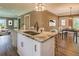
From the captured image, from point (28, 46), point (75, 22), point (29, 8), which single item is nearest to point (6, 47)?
point (28, 46)

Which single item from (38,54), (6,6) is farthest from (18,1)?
(38,54)

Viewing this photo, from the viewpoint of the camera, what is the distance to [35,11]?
86.8 inches

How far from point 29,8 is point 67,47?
2.95 ft

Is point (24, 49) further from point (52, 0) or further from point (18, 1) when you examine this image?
point (52, 0)

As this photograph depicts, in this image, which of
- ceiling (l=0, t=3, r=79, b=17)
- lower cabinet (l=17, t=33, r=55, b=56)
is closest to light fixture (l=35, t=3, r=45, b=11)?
ceiling (l=0, t=3, r=79, b=17)

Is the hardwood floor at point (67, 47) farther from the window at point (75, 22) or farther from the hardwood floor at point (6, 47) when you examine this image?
the hardwood floor at point (6, 47)

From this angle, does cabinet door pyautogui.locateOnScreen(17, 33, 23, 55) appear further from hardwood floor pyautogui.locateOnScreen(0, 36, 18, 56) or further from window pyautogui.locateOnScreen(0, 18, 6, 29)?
window pyautogui.locateOnScreen(0, 18, 6, 29)

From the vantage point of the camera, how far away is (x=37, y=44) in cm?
217

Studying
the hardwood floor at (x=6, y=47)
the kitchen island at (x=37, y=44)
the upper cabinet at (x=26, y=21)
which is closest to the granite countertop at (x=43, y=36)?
the kitchen island at (x=37, y=44)

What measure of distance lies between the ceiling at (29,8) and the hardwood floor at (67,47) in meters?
0.42

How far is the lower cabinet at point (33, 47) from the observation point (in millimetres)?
2160

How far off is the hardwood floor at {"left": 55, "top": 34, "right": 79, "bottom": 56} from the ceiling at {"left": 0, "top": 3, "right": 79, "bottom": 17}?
16.5 inches

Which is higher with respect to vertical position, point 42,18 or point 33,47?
point 42,18

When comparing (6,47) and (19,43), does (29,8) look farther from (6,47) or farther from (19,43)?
(6,47)
